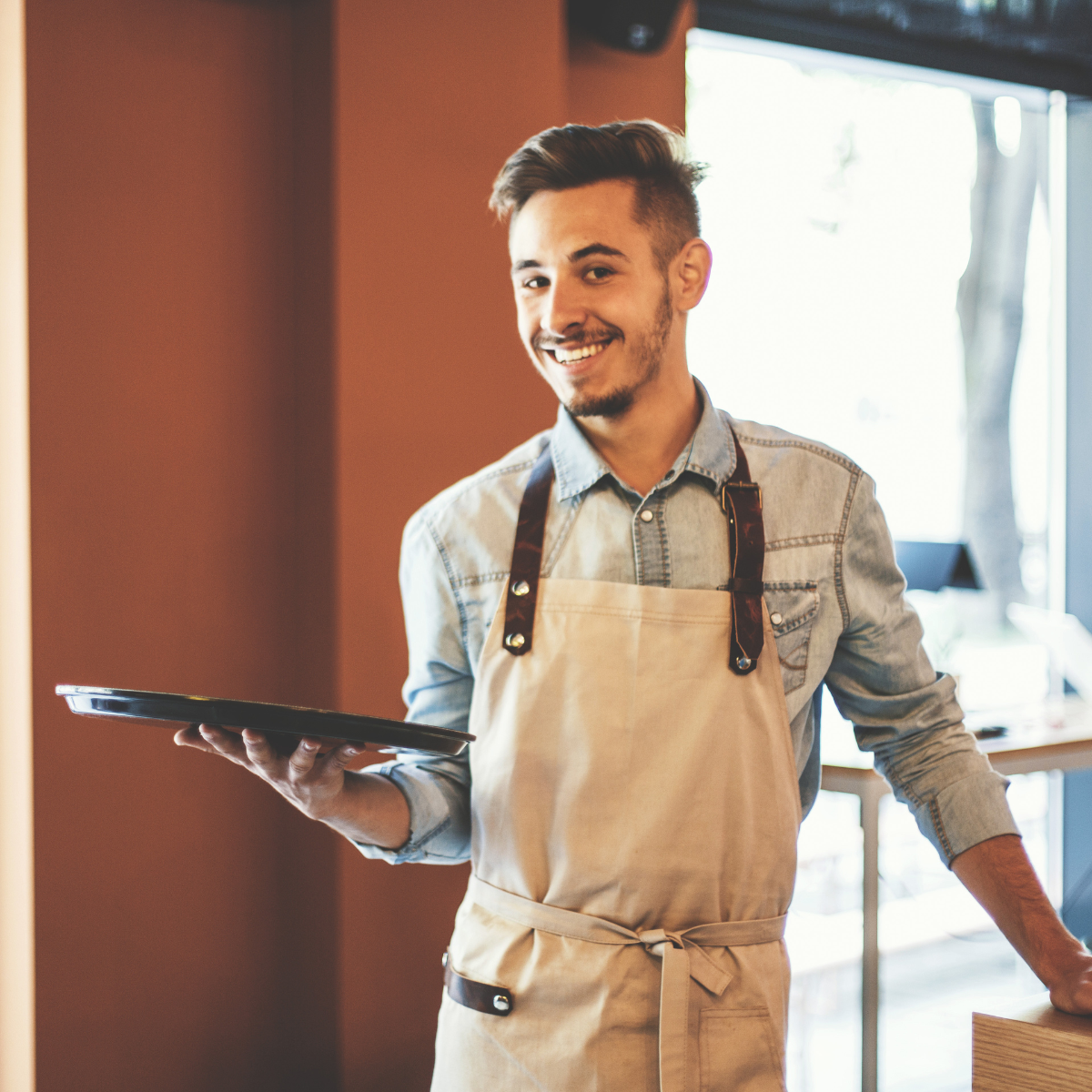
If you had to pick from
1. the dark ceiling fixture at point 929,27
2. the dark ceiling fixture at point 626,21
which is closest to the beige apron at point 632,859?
the dark ceiling fixture at point 626,21

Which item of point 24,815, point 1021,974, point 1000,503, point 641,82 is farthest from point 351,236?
point 1021,974

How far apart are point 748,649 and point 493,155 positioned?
1.29 m

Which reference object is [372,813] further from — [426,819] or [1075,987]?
[1075,987]

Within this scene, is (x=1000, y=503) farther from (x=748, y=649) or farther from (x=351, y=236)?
(x=748, y=649)

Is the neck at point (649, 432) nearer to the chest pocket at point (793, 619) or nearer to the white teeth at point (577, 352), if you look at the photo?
the white teeth at point (577, 352)

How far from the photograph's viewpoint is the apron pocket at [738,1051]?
3.82 ft

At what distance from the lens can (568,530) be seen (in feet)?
4.33

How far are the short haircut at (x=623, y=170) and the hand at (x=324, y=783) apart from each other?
0.68 meters

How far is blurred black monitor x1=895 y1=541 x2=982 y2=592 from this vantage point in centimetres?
275

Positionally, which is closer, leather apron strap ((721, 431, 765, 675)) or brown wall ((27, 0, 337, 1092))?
leather apron strap ((721, 431, 765, 675))

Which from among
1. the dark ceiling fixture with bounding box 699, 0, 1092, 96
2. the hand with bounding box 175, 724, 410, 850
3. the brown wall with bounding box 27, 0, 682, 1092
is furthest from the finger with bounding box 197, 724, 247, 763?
the dark ceiling fixture with bounding box 699, 0, 1092, 96

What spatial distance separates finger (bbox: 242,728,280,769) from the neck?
1.70ft

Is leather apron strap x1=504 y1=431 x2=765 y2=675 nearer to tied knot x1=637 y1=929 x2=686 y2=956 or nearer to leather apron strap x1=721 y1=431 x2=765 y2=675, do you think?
leather apron strap x1=721 y1=431 x2=765 y2=675

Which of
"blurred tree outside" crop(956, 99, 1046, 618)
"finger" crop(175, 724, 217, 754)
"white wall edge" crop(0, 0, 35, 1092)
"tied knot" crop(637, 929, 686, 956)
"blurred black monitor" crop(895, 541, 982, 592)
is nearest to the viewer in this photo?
"finger" crop(175, 724, 217, 754)
